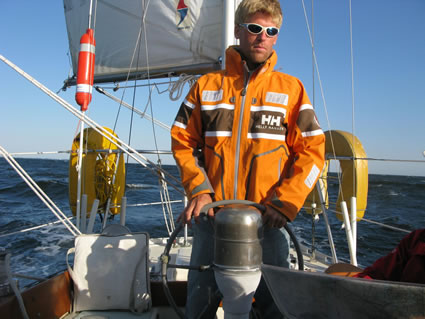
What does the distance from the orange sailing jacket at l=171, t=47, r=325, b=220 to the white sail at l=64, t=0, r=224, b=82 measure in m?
2.53

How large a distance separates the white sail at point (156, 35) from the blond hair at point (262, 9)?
8.07 ft

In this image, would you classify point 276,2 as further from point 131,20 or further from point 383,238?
point 383,238

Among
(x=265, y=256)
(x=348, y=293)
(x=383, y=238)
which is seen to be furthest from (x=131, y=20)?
(x=383, y=238)

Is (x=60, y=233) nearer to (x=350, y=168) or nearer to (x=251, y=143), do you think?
(x=350, y=168)

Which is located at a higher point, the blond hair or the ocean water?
the blond hair

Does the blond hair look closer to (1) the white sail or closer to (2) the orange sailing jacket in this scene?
(2) the orange sailing jacket

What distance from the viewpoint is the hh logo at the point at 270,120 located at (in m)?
1.36

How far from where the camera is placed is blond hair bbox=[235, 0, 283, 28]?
1.38 m

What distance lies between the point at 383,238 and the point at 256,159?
34.2ft

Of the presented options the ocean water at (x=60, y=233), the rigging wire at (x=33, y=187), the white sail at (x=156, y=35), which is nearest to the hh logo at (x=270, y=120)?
the rigging wire at (x=33, y=187)

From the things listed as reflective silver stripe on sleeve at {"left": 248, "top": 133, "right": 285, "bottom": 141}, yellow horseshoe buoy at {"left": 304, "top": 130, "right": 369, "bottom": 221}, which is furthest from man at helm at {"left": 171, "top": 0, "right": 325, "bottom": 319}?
yellow horseshoe buoy at {"left": 304, "top": 130, "right": 369, "bottom": 221}

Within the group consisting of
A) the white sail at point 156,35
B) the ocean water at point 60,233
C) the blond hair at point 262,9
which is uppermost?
Answer: the white sail at point 156,35

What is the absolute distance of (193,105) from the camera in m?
1.50

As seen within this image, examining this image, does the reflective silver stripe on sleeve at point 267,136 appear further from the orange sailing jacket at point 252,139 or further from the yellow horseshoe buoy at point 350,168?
the yellow horseshoe buoy at point 350,168
